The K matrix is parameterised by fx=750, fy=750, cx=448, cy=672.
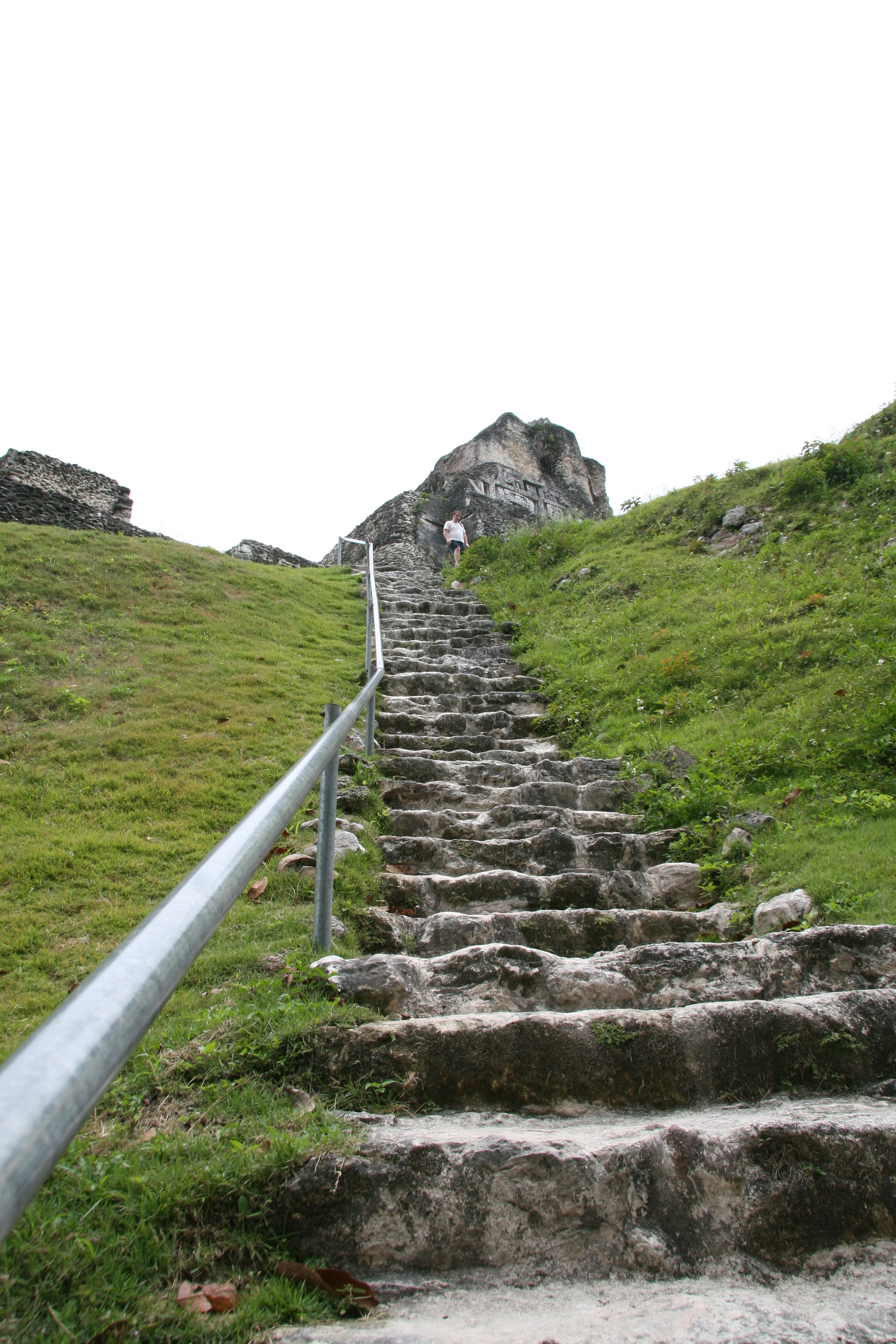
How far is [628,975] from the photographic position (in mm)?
2598

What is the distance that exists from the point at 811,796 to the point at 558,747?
213 cm

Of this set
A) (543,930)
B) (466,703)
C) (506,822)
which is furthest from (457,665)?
(543,930)

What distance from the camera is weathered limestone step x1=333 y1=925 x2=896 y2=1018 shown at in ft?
8.06

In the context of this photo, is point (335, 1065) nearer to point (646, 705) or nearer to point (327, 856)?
point (327, 856)

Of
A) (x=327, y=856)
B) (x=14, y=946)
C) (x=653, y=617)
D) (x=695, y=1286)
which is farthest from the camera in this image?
(x=653, y=617)

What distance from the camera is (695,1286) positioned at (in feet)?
4.63

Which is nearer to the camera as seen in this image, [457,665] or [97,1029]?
[97,1029]

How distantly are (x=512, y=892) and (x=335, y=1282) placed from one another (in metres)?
2.12

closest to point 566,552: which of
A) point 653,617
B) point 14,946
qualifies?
point 653,617

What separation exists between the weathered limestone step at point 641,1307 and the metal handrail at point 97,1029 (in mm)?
815

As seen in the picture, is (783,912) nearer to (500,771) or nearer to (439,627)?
(500,771)

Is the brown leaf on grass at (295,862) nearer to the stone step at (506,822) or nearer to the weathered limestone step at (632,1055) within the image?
the stone step at (506,822)

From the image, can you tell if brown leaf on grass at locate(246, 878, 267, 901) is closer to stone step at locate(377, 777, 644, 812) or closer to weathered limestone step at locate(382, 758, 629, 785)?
Answer: stone step at locate(377, 777, 644, 812)

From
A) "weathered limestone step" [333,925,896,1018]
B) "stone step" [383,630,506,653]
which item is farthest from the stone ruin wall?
"weathered limestone step" [333,925,896,1018]
